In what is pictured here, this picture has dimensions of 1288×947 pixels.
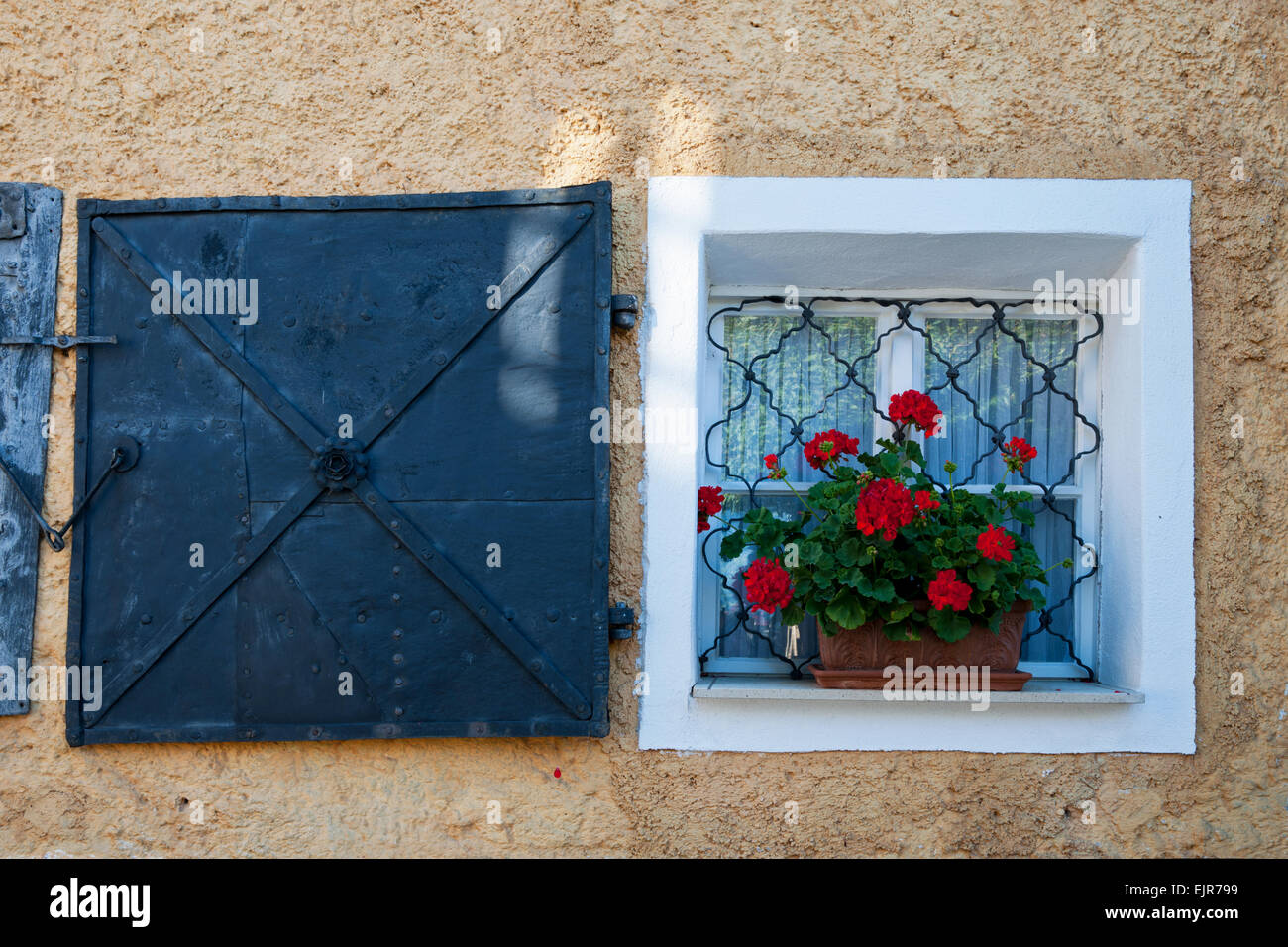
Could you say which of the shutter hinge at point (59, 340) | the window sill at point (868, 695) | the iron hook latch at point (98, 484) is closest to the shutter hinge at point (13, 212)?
the shutter hinge at point (59, 340)

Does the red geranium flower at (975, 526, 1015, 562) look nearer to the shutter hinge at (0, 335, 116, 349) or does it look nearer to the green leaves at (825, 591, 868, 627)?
the green leaves at (825, 591, 868, 627)

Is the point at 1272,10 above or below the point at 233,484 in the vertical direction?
above

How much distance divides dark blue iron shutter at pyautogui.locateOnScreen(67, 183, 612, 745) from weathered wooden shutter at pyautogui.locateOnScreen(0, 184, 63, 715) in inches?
5.6

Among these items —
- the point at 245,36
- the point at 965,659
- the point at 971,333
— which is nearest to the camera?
the point at 965,659

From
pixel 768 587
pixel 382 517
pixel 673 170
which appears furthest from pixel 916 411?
pixel 382 517

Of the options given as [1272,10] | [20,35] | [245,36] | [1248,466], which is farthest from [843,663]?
[20,35]

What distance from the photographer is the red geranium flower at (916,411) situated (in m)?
2.57

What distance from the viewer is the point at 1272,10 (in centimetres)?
261

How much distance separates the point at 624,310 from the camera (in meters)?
2.54

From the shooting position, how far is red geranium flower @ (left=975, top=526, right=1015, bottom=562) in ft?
7.65

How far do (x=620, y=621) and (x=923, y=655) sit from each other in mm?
748
